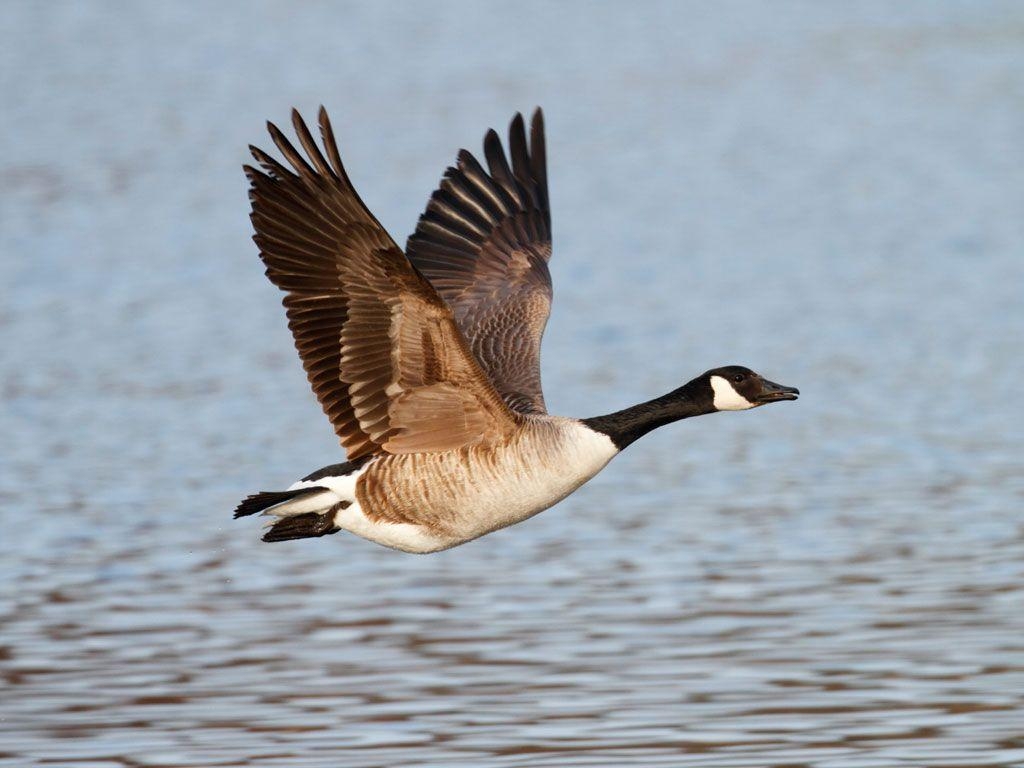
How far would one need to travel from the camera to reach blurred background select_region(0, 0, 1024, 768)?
7941 millimetres

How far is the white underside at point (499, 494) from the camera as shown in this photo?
747cm

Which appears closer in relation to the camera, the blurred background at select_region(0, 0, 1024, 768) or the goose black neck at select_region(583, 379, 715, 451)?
the goose black neck at select_region(583, 379, 715, 451)

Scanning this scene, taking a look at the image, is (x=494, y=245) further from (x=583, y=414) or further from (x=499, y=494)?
(x=583, y=414)

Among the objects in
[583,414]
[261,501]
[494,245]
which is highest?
[494,245]

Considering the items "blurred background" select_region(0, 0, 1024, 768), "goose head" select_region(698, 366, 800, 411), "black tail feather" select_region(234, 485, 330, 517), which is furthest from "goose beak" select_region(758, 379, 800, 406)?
"black tail feather" select_region(234, 485, 330, 517)

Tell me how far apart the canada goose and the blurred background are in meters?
0.91

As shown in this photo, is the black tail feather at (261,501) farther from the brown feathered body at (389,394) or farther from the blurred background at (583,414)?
the blurred background at (583,414)

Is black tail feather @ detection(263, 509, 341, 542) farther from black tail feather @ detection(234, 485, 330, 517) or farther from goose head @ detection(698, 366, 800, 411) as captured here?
goose head @ detection(698, 366, 800, 411)

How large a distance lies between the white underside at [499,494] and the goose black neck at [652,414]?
7 centimetres

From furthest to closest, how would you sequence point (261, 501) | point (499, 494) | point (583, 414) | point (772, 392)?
point (583, 414)
point (772, 392)
point (499, 494)
point (261, 501)

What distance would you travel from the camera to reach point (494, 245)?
31.2ft

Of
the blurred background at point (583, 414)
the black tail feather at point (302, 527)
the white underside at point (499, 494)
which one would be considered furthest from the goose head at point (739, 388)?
the black tail feather at point (302, 527)

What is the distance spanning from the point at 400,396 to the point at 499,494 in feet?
1.80

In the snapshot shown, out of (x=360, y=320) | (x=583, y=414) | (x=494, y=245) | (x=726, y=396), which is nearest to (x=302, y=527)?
(x=360, y=320)
